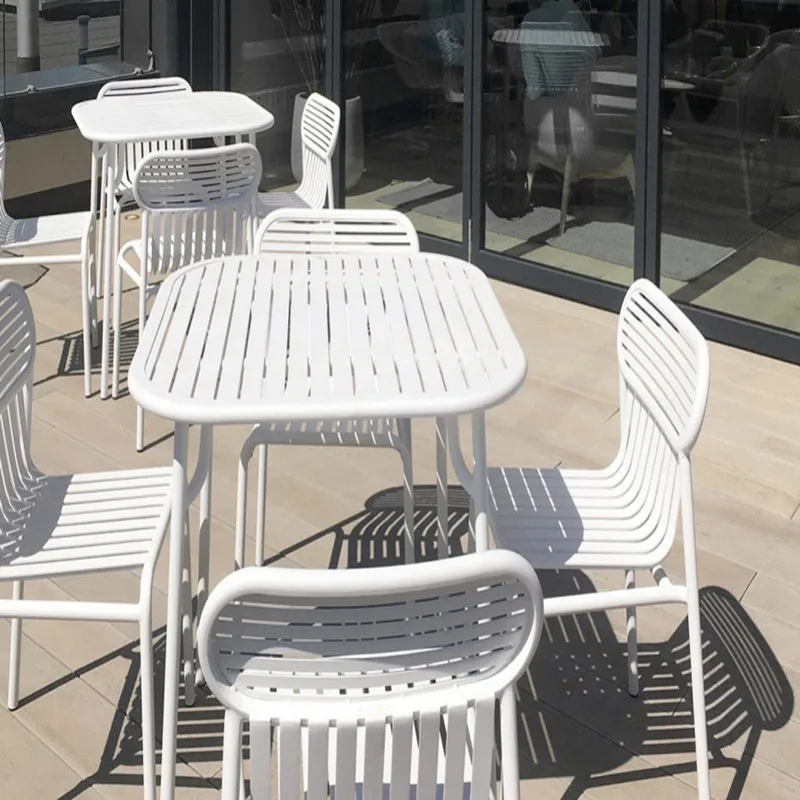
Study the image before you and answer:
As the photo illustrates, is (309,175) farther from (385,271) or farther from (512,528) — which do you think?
(512,528)

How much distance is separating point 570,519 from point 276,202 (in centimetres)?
276

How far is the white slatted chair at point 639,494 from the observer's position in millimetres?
2074

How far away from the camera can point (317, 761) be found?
1479mm

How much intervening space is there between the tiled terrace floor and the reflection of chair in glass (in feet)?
2.53

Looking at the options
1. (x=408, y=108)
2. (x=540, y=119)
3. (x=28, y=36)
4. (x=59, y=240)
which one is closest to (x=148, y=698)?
(x=59, y=240)

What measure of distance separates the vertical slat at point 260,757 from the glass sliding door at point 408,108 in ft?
13.6

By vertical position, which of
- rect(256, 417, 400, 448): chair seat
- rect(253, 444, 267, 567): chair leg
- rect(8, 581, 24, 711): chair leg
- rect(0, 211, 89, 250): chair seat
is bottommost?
rect(8, 581, 24, 711): chair leg

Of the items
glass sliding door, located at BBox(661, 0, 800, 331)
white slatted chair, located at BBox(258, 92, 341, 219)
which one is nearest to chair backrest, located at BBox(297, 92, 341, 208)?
white slatted chair, located at BBox(258, 92, 341, 219)

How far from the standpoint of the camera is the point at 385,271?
103 inches

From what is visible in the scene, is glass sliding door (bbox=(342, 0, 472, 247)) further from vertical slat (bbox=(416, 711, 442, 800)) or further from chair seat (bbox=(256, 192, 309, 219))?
vertical slat (bbox=(416, 711, 442, 800))

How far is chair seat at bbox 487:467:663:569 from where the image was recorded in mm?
2188

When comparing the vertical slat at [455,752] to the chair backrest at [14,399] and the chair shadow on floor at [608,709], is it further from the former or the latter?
the chair backrest at [14,399]

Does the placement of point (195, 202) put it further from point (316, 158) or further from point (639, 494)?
point (639, 494)

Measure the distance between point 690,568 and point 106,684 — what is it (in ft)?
4.29
